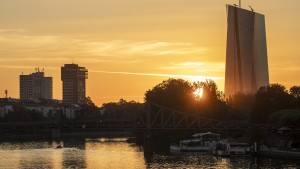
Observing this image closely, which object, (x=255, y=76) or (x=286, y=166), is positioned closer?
(x=286, y=166)

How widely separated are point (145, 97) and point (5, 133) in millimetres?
36529

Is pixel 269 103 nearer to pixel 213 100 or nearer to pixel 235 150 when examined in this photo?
pixel 213 100

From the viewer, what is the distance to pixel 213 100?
4852 inches

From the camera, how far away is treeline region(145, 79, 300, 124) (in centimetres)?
10344

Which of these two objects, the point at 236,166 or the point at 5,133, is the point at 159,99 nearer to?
the point at 5,133

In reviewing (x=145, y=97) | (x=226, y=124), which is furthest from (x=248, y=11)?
(x=226, y=124)

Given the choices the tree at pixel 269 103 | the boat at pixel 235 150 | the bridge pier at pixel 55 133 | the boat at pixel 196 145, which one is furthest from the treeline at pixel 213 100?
the bridge pier at pixel 55 133

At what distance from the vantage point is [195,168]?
66500 mm

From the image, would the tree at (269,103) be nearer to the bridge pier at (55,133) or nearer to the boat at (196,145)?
the boat at (196,145)

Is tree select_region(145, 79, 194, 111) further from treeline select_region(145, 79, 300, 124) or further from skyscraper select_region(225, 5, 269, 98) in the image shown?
skyscraper select_region(225, 5, 269, 98)

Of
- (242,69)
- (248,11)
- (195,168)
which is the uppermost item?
(248,11)

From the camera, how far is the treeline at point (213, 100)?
103 meters

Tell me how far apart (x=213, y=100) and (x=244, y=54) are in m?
68.3

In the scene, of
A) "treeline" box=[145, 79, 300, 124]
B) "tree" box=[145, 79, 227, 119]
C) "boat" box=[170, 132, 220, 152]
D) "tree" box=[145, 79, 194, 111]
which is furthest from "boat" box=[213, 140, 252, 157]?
"tree" box=[145, 79, 194, 111]
